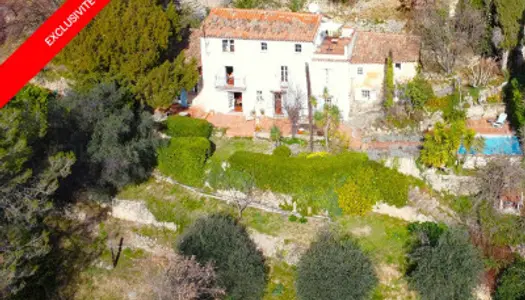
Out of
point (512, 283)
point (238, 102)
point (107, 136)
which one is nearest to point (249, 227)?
point (107, 136)

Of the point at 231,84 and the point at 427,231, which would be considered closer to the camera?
the point at 427,231

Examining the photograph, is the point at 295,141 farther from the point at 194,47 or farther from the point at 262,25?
the point at 194,47

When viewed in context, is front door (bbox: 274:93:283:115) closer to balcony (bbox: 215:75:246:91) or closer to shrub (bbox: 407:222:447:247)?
balcony (bbox: 215:75:246:91)

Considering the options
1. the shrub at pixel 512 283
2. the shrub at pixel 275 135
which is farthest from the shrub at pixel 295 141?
the shrub at pixel 512 283

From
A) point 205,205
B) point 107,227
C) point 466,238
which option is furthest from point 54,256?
point 466,238

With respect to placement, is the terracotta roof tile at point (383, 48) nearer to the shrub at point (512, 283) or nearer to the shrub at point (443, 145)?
the shrub at point (443, 145)
